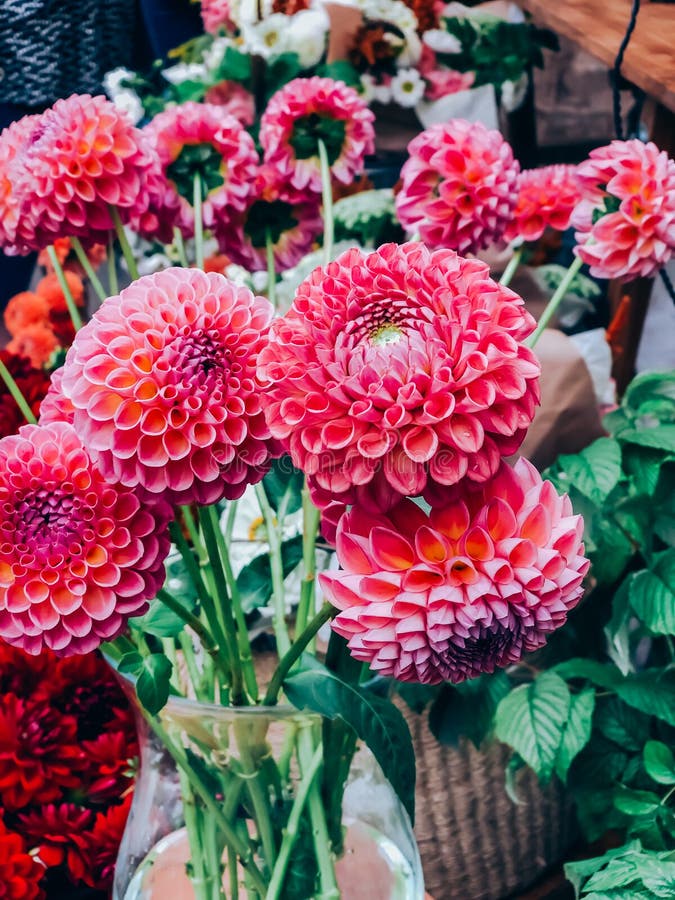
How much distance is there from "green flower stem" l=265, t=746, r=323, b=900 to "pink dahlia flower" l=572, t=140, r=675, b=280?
0.23 metres

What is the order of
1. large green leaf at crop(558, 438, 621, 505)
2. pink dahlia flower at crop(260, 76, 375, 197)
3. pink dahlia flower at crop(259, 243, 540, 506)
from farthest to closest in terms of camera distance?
large green leaf at crop(558, 438, 621, 505), pink dahlia flower at crop(260, 76, 375, 197), pink dahlia flower at crop(259, 243, 540, 506)

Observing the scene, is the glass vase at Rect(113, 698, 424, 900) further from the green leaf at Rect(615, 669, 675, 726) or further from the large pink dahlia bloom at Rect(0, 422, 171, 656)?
the green leaf at Rect(615, 669, 675, 726)

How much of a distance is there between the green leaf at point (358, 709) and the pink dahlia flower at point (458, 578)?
0.08 m

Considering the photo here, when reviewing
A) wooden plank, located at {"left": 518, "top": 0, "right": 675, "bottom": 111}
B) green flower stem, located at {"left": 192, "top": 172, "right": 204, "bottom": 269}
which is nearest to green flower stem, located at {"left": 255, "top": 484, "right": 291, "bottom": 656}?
green flower stem, located at {"left": 192, "top": 172, "right": 204, "bottom": 269}

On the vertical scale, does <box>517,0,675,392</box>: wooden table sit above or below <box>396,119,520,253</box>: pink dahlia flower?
below

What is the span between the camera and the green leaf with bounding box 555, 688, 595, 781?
0.57 metres

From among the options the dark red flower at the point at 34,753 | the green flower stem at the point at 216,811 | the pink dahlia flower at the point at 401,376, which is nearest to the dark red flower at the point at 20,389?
the dark red flower at the point at 34,753

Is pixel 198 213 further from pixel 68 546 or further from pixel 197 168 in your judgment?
pixel 68 546

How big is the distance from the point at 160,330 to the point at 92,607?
3.3 inches

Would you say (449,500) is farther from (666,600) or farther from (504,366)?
(666,600)

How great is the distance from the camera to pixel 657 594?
589 mm

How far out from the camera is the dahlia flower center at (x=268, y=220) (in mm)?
492

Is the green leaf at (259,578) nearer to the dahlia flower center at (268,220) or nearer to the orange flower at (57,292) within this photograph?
the dahlia flower center at (268,220)

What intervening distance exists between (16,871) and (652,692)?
376mm
